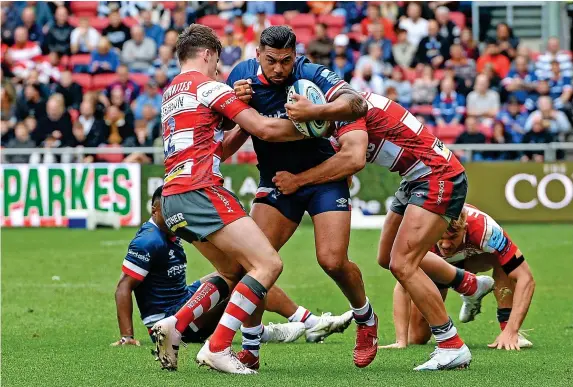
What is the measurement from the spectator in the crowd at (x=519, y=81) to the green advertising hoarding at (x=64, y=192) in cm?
751

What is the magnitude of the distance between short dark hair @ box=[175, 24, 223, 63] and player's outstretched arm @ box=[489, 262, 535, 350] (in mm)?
3109

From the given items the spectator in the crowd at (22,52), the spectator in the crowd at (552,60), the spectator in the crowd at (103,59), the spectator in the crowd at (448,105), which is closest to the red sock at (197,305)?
the spectator in the crowd at (448,105)

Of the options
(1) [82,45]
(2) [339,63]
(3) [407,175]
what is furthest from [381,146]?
(1) [82,45]

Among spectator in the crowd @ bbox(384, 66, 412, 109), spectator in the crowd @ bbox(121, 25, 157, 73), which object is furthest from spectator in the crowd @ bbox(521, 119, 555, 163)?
spectator in the crowd @ bbox(121, 25, 157, 73)

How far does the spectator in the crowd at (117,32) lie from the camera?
83.8 ft

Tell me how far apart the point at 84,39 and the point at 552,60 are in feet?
32.9

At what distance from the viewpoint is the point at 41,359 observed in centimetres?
818

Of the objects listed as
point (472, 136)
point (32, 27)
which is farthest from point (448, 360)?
point (32, 27)

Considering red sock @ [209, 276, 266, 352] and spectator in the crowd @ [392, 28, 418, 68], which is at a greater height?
spectator in the crowd @ [392, 28, 418, 68]

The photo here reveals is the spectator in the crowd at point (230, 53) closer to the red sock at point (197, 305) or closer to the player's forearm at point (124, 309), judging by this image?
the player's forearm at point (124, 309)

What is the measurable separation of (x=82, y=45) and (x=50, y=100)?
2.55 m

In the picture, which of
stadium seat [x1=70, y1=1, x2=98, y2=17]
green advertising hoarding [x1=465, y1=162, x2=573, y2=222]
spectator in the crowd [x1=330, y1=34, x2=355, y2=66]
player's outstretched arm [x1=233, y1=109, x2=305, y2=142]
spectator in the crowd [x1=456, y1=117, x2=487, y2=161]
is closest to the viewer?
player's outstretched arm [x1=233, y1=109, x2=305, y2=142]

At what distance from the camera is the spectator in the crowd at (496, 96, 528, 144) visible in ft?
72.8

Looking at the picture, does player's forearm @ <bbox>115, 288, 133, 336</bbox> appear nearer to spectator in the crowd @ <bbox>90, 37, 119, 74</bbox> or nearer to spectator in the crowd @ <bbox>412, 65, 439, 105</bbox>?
spectator in the crowd @ <bbox>412, 65, 439, 105</bbox>
